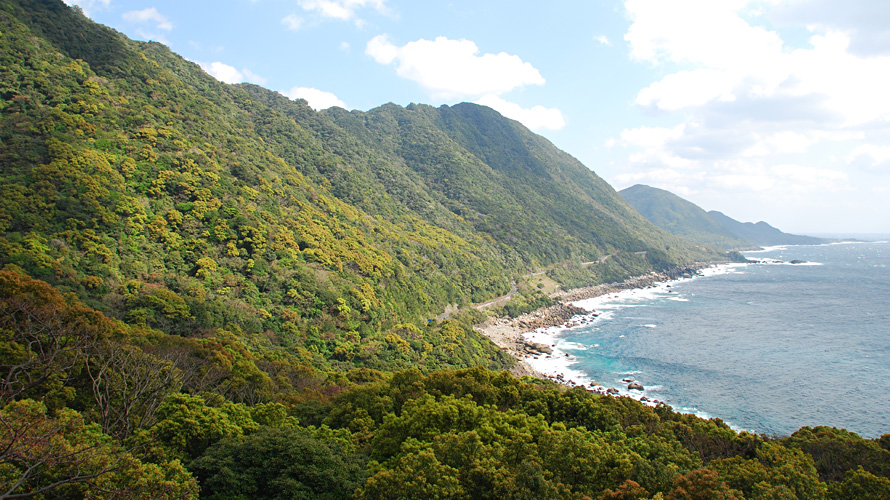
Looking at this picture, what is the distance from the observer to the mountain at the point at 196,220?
4297 cm

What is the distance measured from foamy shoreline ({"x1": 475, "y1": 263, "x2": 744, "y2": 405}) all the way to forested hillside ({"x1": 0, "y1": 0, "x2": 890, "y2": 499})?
601 cm

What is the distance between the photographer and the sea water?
49438 mm

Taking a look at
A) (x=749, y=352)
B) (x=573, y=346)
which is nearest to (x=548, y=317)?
(x=573, y=346)

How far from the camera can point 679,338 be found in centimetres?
7694

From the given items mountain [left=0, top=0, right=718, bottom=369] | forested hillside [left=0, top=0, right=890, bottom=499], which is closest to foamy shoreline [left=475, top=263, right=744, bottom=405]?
forested hillside [left=0, top=0, right=890, bottom=499]

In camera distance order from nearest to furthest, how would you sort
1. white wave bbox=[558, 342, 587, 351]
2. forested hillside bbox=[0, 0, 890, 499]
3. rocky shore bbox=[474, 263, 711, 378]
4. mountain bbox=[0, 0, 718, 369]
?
1. forested hillside bbox=[0, 0, 890, 499]
2. mountain bbox=[0, 0, 718, 369]
3. rocky shore bbox=[474, 263, 711, 378]
4. white wave bbox=[558, 342, 587, 351]

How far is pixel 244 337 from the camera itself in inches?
1770

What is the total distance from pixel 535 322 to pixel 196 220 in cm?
6186

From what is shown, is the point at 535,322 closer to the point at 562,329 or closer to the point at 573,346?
the point at 562,329

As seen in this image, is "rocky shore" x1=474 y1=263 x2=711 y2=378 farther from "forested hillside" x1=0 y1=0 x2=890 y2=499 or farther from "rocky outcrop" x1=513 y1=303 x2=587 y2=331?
"forested hillside" x1=0 y1=0 x2=890 y2=499

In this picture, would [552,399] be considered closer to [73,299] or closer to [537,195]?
[73,299]

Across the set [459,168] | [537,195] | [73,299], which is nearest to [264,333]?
[73,299]

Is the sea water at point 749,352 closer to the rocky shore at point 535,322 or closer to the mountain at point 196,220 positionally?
the rocky shore at point 535,322

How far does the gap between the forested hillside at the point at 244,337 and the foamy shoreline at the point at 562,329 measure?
6.01 meters
